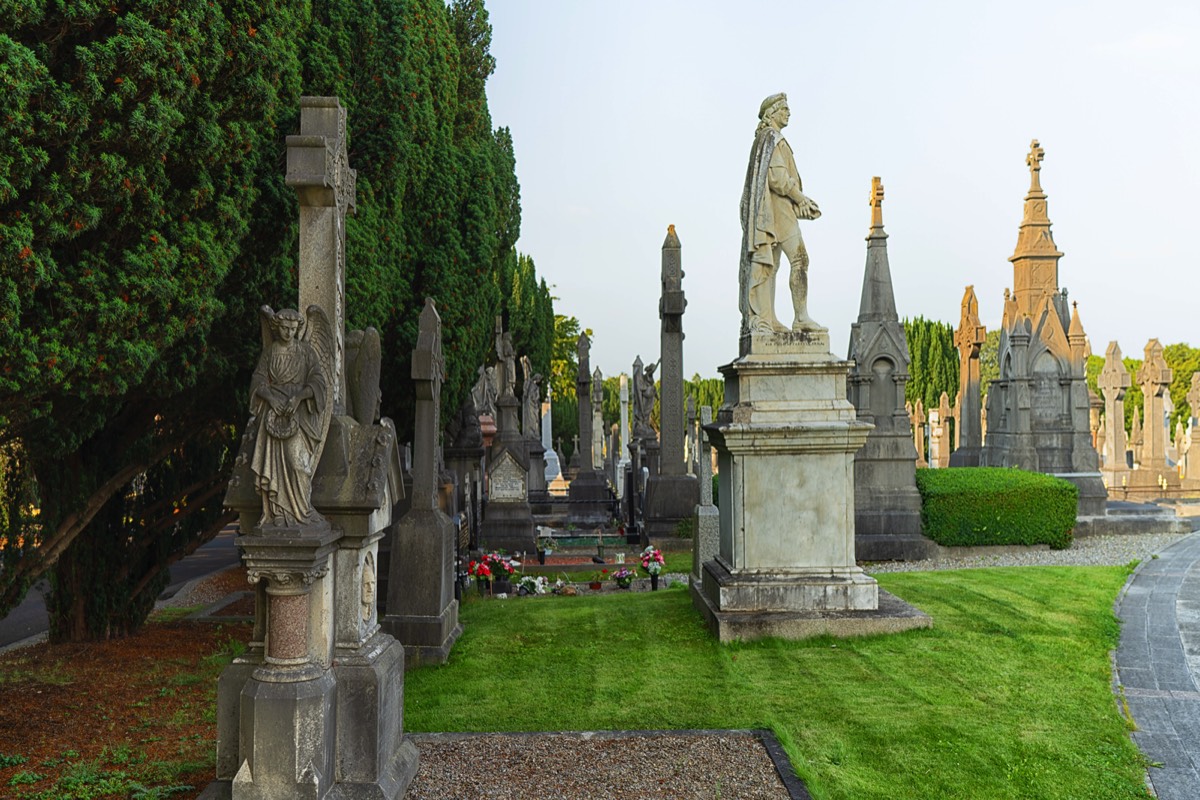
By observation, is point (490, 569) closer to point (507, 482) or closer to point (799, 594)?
point (799, 594)

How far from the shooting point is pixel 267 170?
6.35 meters

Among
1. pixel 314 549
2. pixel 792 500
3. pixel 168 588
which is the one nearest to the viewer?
pixel 314 549

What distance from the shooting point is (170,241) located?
17.0ft

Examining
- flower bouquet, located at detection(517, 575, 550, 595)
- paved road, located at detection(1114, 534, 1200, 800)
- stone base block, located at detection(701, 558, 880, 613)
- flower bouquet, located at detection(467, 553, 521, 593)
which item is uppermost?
stone base block, located at detection(701, 558, 880, 613)

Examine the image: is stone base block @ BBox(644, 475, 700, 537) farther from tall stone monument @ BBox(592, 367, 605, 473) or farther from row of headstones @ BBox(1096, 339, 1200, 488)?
row of headstones @ BBox(1096, 339, 1200, 488)

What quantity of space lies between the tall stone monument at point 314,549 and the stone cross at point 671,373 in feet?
35.6

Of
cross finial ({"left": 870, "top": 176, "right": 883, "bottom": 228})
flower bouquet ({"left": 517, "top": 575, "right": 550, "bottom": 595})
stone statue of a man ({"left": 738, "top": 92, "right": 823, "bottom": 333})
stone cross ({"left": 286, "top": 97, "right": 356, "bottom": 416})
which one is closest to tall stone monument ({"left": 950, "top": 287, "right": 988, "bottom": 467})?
cross finial ({"left": 870, "top": 176, "right": 883, "bottom": 228})

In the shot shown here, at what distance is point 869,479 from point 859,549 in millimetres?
1278

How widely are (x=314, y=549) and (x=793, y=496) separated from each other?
4748 mm

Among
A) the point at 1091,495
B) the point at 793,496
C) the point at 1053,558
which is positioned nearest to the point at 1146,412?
the point at 1091,495

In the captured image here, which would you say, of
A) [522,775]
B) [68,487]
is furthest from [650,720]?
[68,487]

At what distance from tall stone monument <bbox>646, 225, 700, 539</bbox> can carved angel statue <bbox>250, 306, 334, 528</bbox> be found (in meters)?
11.4

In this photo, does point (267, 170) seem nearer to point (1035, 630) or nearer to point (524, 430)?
point (1035, 630)

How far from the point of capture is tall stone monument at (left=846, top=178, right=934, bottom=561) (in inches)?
558
